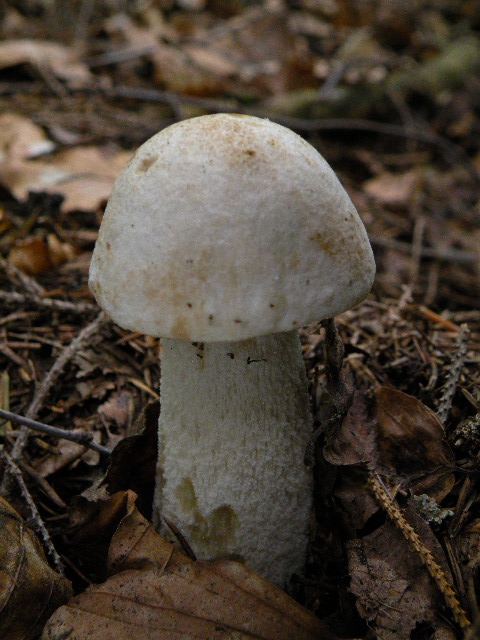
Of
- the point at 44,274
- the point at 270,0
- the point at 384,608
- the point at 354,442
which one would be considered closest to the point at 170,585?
the point at 384,608

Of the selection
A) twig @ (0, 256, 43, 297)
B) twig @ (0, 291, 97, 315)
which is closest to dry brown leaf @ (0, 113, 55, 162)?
twig @ (0, 256, 43, 297)

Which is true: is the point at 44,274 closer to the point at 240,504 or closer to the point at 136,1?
the point at 240,504

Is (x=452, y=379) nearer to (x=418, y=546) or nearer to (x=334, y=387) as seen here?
(x=334, y=387)

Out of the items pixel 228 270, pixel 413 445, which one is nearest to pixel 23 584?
pixel 228 270

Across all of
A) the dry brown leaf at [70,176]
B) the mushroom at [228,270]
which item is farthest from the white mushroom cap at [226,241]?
the dry brown leaf at [70,176]

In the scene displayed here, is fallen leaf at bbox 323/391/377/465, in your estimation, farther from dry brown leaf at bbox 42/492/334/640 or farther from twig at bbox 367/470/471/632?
dry brown leaf at bbox 42/492/334/640

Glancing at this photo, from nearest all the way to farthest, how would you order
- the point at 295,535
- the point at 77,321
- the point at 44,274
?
the point at 295,535
the point at 77,321
the point at 44,274

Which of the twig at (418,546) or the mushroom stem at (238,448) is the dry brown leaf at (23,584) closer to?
the mushroom stem at (238,448)
